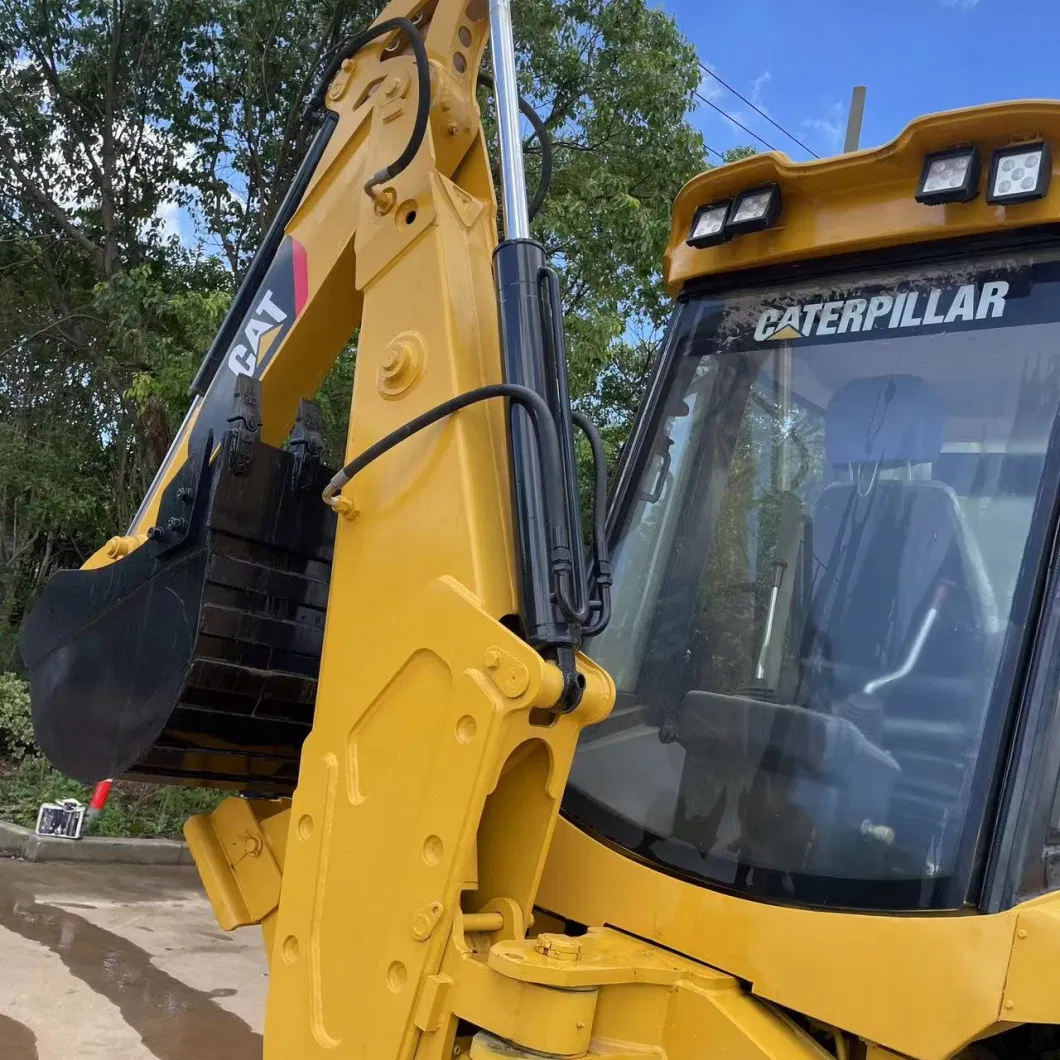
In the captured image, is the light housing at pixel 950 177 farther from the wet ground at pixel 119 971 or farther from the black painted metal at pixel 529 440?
the wet ground at pixel 119 971

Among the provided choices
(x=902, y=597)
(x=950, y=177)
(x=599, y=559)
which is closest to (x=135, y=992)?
(x=599, y=559)

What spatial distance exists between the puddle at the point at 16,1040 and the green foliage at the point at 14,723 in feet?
14.4

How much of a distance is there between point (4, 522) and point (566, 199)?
20.6ft

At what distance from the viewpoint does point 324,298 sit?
233cm

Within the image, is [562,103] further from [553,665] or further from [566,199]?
[553,665]

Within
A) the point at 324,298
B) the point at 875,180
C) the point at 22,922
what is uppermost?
the point at 875,180

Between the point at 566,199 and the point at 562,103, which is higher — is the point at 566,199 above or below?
below

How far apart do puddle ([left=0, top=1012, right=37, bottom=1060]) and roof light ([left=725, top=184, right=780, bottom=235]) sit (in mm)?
3599

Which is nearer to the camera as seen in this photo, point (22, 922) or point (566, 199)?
point (22, 922)

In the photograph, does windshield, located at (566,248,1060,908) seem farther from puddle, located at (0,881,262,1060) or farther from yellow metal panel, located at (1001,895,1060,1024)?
puddle, located at (0,881,262,1060)

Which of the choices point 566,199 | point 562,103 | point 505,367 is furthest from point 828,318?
point 562,103

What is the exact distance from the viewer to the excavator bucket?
1953mm

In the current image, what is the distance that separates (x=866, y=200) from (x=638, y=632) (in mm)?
936

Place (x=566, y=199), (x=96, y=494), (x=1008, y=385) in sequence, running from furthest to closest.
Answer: (x=96, y=494)
(x=566, y=199)
(x=1008, y=385)
